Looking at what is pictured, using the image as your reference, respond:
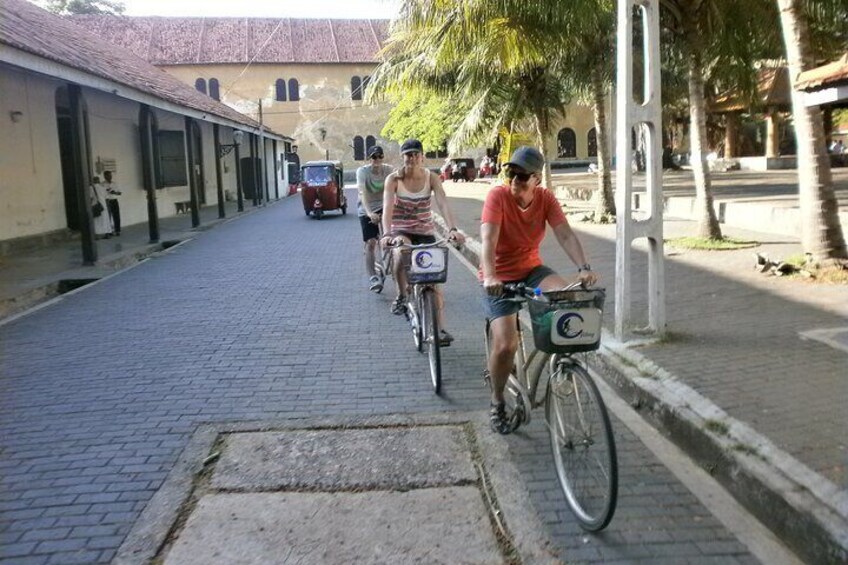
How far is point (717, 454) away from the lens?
4363mm

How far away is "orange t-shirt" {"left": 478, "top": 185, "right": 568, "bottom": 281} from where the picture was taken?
14.9ft

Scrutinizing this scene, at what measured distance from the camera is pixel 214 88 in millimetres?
60469

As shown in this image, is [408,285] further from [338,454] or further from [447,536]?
[447,536]

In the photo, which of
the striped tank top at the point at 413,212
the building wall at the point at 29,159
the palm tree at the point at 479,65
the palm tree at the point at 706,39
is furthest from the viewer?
the building wall at the point at 29,159

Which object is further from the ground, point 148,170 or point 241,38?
point 241,38

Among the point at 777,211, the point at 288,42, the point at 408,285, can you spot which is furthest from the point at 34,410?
the point at 288,42

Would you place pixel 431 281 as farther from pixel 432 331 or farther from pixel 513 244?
pixel 513 244

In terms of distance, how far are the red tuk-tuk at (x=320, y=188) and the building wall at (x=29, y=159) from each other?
8610 mm

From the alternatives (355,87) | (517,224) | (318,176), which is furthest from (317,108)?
(517,224)

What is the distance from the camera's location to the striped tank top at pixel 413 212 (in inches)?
286

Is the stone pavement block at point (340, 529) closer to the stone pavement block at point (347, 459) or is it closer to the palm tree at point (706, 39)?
the stone pavement block at point (347, 459)

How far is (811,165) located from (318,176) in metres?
18.2

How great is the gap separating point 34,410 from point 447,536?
3535 millimetres

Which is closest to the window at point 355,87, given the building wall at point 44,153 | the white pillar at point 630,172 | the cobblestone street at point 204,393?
the building wall at point 44,153
